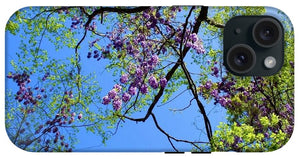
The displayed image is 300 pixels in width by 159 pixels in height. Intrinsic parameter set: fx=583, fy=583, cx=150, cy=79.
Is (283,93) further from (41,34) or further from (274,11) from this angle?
(41,34)

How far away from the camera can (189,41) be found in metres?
3.00

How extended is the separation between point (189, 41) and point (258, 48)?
13.9 inches

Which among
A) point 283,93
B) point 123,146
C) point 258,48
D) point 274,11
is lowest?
point 123,146

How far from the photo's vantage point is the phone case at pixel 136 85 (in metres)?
2.97

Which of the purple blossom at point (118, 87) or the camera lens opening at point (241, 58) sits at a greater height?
the camera lens opening at point (241, 58)

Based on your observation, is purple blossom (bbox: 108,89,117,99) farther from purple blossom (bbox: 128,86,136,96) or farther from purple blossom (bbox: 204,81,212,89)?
purple blossom (bbox: 204,81,212,89)

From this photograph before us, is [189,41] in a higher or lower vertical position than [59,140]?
higher

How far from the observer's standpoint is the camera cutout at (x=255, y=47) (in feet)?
9.68

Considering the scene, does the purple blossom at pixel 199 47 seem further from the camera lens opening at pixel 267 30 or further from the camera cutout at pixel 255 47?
the camera lens opening at pixel 267 30

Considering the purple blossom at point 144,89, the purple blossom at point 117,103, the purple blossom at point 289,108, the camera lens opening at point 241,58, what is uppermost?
the camera lens opening at point 241,58

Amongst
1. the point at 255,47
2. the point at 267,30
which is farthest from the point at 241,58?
the point at 267,30

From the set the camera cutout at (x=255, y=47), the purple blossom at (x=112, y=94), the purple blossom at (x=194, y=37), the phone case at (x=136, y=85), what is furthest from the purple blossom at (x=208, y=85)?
the purple blossom at (x=112, y=94)

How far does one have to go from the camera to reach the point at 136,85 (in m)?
3.03

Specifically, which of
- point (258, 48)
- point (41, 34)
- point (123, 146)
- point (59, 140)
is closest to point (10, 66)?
point (41, 34)
